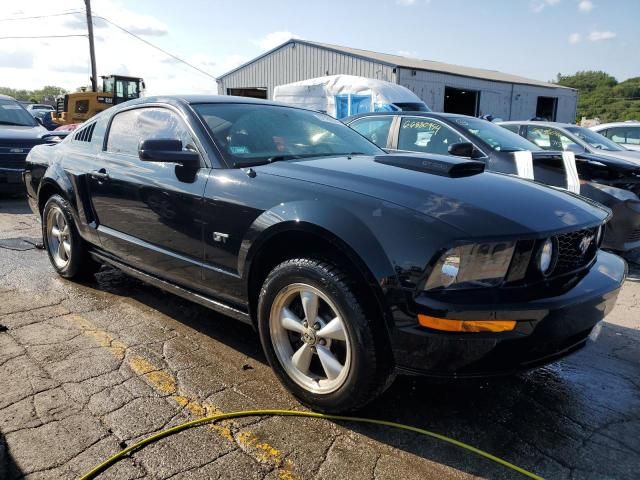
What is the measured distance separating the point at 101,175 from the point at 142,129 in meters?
0.46

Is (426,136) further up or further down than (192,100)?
further down

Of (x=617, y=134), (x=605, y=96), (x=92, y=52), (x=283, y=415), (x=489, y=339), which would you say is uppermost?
(x=605, y=96)

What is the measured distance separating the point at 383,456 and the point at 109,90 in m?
23.7

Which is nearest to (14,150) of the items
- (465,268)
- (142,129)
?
(142,129)

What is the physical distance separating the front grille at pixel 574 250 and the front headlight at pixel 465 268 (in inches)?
15.9

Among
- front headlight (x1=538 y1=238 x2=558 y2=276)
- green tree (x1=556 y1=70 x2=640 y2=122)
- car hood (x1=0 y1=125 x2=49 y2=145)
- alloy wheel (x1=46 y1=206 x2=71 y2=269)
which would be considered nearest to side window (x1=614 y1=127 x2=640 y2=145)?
front headlight (x1=538 y1=238 x2=558 y2=276)

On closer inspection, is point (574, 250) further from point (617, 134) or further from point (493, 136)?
point (617, 134)

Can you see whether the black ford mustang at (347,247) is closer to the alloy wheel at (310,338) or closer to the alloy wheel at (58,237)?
the alloy wheel at (310,338)

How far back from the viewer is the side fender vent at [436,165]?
9.26 feet

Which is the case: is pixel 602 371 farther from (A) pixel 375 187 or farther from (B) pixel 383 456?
(A) pixel 375 187

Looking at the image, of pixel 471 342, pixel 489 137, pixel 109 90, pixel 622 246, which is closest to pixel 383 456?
pixel 471 342

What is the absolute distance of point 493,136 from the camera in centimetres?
620

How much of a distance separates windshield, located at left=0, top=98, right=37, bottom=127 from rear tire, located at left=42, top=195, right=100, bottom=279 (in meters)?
6.18

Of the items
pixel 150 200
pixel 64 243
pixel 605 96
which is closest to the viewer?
pixel 150 200
